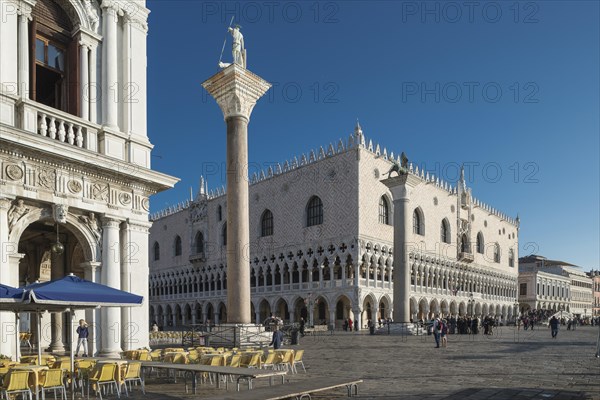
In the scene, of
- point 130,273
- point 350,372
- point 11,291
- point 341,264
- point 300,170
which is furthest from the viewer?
point 300,170

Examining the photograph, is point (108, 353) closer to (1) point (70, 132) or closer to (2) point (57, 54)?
(1) point (70, 132)

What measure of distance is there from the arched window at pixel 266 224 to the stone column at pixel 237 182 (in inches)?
1230

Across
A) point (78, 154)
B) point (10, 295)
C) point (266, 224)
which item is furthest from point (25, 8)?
point (266, 224)

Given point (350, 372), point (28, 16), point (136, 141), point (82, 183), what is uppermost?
point (28, 16)

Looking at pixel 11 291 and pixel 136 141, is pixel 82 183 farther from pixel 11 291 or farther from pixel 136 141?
pixel 11 291

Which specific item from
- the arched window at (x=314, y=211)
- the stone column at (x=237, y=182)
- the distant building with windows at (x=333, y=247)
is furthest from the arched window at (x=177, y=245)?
the stone column at (x=237, y=182)

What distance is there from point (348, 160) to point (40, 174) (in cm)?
3315

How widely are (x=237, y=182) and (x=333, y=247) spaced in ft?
86.0

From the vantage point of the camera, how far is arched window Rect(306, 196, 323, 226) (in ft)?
152

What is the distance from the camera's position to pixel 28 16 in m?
13.1

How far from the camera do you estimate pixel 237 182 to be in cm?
1898

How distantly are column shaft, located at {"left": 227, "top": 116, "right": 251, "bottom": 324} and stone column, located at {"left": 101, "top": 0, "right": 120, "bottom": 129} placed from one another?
516 centimetres

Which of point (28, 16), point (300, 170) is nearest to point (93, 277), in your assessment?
point (28, 16)

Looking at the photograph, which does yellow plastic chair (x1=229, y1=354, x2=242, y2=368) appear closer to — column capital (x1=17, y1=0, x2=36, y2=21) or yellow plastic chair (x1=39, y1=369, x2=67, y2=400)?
yellow plastic chair (x1=39, y1=369, x2=67, y2=400)
